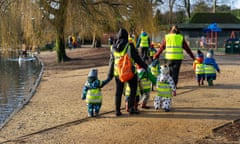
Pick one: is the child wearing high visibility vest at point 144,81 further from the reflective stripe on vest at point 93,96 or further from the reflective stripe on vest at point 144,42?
the reflective stripe on vest at point 144,42

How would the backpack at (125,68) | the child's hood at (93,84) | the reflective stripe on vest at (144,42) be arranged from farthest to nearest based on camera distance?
the reflective stripe on vest at (144,42) < the child's hood at (93,84) < the backpack at (125,68)

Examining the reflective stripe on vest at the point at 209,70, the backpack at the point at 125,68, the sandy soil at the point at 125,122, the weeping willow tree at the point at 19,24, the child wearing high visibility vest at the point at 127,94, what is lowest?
the sandy soil at the point at 125,122

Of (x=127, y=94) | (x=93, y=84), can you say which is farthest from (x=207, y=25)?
(x=93, y=84)

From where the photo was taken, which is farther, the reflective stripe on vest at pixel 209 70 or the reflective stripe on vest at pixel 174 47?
the reflective stripe on vest at pixel 209 70

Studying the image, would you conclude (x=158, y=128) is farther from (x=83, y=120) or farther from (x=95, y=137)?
(x=83, y=120)

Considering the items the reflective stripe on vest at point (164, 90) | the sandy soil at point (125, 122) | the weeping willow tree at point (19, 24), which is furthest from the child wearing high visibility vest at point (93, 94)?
the weeping willow tree at point (19, 24)

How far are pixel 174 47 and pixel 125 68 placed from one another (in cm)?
333

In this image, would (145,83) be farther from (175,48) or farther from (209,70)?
(209,70)

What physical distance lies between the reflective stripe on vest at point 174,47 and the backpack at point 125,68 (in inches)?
121

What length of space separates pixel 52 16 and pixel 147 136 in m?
19.5

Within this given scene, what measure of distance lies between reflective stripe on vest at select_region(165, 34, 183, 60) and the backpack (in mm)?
3080

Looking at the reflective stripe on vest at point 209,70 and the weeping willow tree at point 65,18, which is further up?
the weeping willow tree at point 65,18

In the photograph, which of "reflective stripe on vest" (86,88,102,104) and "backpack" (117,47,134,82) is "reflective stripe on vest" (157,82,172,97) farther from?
"reflective stripe on vest" (86,88,102,104)

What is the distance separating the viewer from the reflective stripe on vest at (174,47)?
35.8ft
